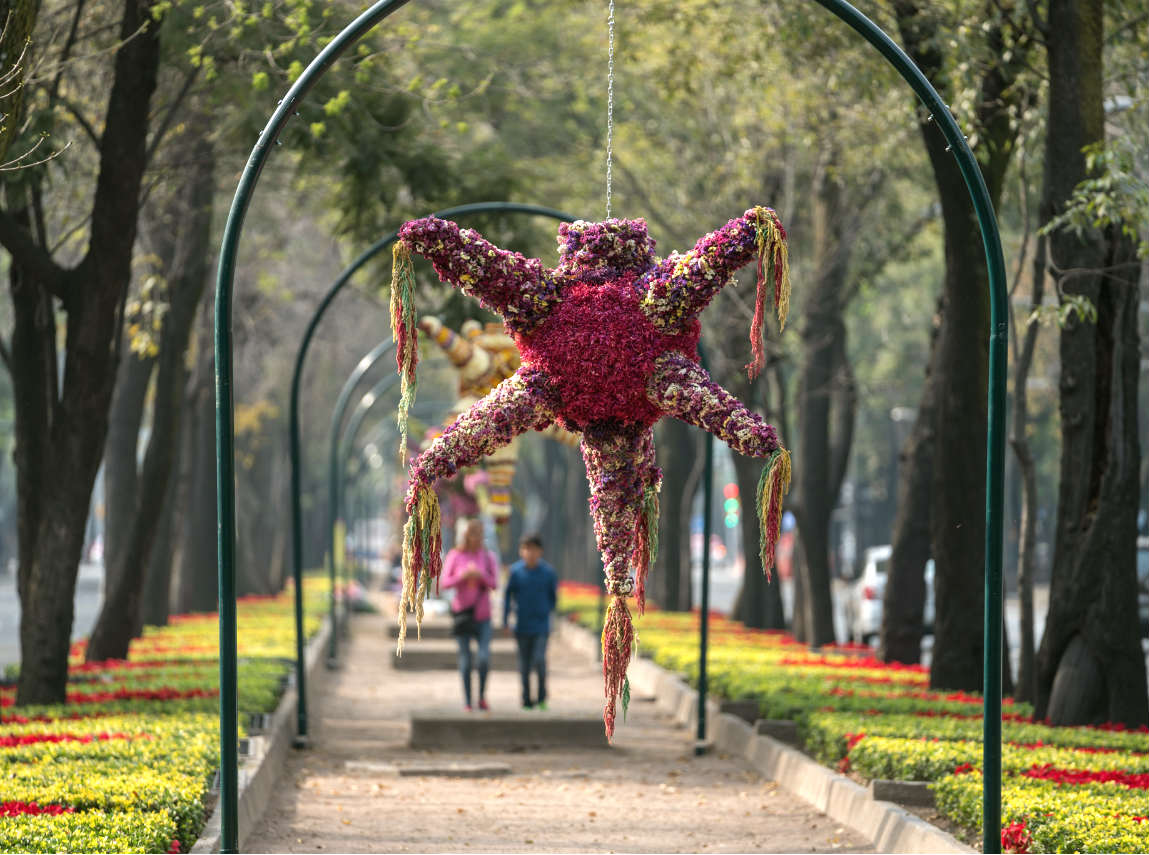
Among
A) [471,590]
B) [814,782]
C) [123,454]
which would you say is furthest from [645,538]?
[123,454]

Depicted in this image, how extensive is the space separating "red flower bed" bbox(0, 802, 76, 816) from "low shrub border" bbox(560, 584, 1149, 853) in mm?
5112

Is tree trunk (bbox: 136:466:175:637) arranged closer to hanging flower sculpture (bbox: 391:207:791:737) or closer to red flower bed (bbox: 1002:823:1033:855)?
hanging flower sculpture (bbox: 391:207:791:737)

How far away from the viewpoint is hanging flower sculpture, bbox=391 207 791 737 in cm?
828

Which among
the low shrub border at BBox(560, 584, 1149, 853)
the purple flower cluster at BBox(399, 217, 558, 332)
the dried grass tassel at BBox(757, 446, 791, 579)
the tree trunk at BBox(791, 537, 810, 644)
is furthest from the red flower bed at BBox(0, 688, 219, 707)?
the tree trunk at BBox(791, 537, 810, 644)

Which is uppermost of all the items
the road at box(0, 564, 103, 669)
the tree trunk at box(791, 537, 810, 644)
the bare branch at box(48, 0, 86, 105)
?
the bare branch at box(48, 0, 86, 105)

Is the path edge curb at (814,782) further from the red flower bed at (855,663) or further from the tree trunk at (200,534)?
the tree trunk at (200,534)

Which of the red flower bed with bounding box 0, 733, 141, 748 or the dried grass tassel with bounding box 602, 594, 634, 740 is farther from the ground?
the dried grass tassel with bounding box 602, 594, 634, 740

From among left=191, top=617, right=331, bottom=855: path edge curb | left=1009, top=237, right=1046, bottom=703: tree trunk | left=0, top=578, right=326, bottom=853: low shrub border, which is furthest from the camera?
left=1009, top=237, right=1046, bottom=703: tree trunk

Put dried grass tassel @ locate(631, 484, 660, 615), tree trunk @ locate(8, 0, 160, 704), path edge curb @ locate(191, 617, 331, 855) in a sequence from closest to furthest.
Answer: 1. dried grass tassel @ locate(631, 484, 660, 615)
2. path edge curb @ locate(191, 617, 331, 855)
3. tree trunk @ locate(8, 0, 160, 704)

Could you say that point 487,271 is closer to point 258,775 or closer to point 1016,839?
point 1016,839

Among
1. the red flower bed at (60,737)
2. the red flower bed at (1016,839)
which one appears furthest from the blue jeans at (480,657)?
the red flower bed at (1016,839)

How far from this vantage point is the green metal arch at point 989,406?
8.70 meters

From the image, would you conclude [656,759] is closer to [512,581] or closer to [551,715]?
[551,715]

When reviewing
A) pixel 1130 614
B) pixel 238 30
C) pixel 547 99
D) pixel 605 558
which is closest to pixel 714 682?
pixel 1130 614
